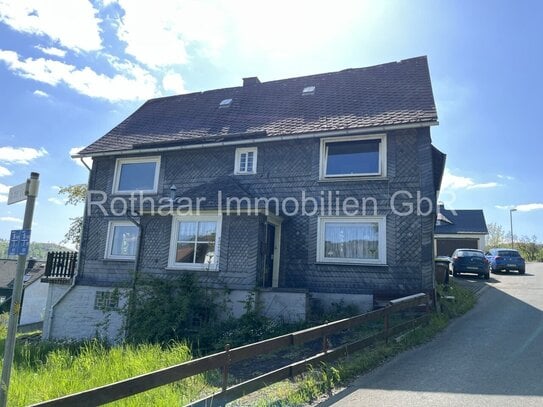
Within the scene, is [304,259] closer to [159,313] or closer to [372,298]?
[372,298]

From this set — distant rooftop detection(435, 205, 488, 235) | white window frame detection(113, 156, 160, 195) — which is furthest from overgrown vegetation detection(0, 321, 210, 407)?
distant rooftop detection(435, 205, 488, 235)

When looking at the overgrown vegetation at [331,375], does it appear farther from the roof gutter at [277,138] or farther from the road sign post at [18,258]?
the roof gutter at [277,138]

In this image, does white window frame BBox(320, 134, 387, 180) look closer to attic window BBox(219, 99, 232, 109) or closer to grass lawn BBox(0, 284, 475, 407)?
grass lawn BBox(0, 284, 475, 407)

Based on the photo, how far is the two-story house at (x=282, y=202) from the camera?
11.6 metres

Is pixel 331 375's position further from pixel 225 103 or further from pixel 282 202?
pixel 225 103

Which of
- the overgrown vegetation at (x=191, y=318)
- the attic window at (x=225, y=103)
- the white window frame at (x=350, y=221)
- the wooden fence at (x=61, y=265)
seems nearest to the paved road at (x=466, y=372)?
the white window frame at (x=350, y=221)

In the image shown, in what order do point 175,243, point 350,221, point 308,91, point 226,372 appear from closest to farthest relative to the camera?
point 226,372
point 350,221
point 175,243
point 308,91

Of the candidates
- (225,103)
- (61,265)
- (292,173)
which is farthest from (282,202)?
(61,265)

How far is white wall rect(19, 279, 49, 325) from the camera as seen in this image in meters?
28.8

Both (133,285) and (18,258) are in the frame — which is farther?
(133,285)

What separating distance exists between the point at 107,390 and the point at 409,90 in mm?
13094

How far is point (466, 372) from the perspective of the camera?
625cm

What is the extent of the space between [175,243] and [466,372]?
9.25 meters

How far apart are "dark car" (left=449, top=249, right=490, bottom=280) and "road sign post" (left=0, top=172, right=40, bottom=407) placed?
19702mm
